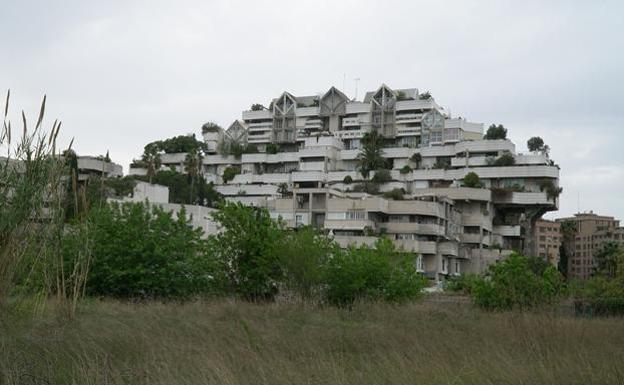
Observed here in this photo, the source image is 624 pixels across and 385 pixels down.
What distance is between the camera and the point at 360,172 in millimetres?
96000

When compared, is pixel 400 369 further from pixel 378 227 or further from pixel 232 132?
pixel 232 132

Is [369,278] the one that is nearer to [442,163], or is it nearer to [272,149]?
[442,163]

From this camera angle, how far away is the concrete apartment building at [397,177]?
78.5 metres

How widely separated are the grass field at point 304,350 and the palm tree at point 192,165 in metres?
71.1

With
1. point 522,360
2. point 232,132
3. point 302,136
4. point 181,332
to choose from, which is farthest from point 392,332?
point 232,132

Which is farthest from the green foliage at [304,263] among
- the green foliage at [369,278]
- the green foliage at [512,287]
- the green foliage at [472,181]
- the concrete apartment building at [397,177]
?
the green foliage at [472,181]

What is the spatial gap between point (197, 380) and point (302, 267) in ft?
71.8

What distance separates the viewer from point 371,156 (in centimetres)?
9619

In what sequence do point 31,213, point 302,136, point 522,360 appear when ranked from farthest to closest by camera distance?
1. point 302,136
2. point 522,360
3. point 31,213

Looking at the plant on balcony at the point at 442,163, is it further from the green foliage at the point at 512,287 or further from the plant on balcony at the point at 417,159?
the green foliage at the point at 512,287

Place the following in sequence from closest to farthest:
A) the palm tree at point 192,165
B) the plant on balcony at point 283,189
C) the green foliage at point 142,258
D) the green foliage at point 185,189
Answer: the green foliage at point 142,258, the plant on balcony at point 283,189, the green foliage at point 185,189, the palm tree at point 192,165

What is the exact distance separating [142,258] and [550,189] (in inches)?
2514

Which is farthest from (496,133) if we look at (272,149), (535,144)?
(272,149)

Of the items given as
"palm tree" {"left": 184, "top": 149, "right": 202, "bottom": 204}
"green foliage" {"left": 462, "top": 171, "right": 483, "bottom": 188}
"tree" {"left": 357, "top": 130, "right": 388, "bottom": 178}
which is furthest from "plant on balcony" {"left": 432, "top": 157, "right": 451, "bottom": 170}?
"palm tree" {"left": 184, "top": 149, "right": 202, "bottom": 204}
